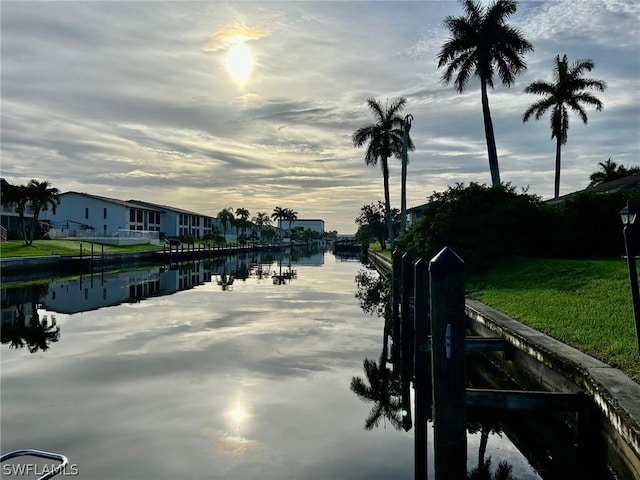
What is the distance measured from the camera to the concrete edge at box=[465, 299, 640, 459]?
17.4 feet

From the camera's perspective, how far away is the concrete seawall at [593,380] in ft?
17.6

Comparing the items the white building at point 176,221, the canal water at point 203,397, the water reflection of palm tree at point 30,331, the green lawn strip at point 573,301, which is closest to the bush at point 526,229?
the green lawn strip at point 573,301

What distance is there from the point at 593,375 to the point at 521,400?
1.09m

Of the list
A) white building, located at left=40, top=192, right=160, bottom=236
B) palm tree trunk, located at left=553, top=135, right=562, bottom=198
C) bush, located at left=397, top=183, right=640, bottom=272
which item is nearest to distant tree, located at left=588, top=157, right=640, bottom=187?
palm tree trunk, located at left=553, top=135, right=562, bottom=198

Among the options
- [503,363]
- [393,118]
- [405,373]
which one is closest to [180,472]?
[405,373]

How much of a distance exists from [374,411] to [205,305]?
14931 millimetres

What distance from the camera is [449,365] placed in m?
5.00

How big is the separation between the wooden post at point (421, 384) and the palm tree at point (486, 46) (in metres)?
27.0

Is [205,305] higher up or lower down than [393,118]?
lower down

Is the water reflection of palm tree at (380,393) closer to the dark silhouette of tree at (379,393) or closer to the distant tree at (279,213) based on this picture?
the dark silhouette of tree at (379,393)

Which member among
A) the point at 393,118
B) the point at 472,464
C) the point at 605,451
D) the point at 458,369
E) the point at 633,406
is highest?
the point at 393,118

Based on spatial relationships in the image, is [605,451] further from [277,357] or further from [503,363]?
[277,357]

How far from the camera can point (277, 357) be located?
12.9 meters

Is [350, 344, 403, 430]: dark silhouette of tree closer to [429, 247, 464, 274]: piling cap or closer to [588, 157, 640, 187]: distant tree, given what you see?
[429, 247, 464, 274]: piling cap
